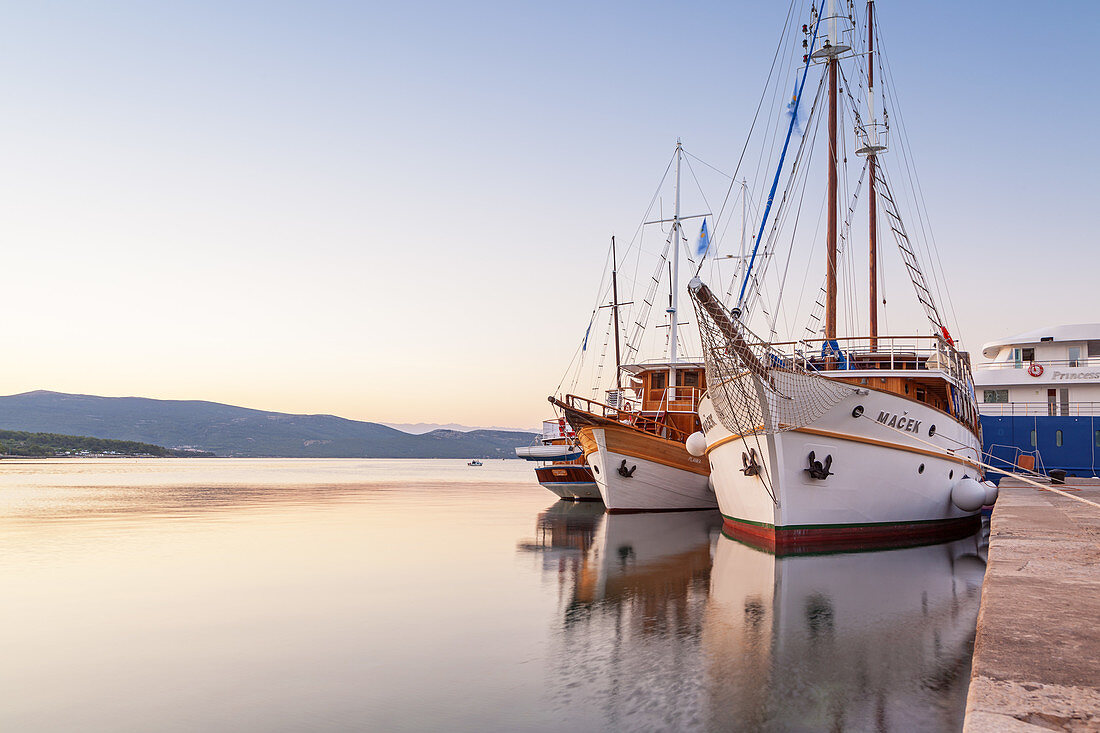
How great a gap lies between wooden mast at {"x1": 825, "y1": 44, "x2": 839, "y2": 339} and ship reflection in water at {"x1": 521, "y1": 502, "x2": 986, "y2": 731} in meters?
7.36

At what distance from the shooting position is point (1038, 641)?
4.27 m

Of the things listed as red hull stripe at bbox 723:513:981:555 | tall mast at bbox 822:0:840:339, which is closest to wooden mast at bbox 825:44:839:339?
tall mast at bbox 822:0:840:339

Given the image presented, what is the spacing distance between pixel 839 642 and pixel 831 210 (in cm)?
1642

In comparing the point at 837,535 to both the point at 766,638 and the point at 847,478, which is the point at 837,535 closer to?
the point at 847,478

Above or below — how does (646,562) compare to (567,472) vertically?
below

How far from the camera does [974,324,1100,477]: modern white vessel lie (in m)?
30.8

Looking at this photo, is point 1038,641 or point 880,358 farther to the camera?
point 880,358

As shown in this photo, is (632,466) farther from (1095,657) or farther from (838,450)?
(1095,657)

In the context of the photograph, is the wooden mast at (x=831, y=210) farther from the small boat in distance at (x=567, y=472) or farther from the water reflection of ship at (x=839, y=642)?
the small boat in distance at (x=567, y=472)

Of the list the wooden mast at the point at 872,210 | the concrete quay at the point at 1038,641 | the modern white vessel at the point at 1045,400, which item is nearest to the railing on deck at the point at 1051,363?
the modern white vessel at the point at 1045,400

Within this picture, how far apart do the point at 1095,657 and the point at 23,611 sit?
1350cm

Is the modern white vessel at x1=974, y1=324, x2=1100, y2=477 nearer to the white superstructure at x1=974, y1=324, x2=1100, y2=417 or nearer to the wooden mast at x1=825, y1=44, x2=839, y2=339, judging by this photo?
→ the white superstructure at x1=974, y1=324, x2=1100, y2=417

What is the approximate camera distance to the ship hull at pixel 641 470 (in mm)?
27578

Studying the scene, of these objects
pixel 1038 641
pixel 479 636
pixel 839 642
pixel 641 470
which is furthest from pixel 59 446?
pixel 1038 641
